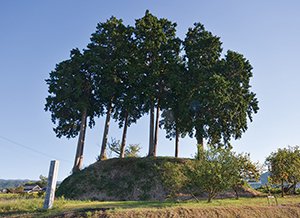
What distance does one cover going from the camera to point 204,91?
26.5 meters

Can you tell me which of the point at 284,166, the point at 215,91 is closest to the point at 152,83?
the point at 215,91

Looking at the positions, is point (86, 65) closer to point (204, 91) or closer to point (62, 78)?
point (62, 78)

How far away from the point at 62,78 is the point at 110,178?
36.8ft

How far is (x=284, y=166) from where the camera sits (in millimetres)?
23938

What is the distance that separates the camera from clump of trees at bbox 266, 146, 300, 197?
78.4 ft

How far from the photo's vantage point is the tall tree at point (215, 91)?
1046 inches

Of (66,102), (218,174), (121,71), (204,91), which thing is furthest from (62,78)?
(218,174)

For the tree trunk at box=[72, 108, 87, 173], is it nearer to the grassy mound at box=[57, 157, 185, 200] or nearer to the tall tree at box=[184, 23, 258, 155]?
the grassy mound at box=[57, 157, 185, 200]

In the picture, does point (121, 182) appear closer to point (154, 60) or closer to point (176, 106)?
point (176, 106)

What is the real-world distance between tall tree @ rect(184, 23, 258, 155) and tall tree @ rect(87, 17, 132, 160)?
22.8ft

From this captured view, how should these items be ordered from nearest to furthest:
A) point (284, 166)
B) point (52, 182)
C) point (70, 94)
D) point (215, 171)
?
point (52, 182) < point (215, 171) < point (284, 166) < point (70, 94)

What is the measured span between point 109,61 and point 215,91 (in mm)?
11847

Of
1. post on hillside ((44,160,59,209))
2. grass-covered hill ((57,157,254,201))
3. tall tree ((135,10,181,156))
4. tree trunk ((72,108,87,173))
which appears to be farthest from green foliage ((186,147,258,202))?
tree trunk ((72,108,87,173))

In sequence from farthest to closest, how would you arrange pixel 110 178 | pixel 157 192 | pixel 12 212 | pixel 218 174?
1. pixel 110 178
2. pixel 157 192
3. pixel 218 174
4. pixel 12 212
